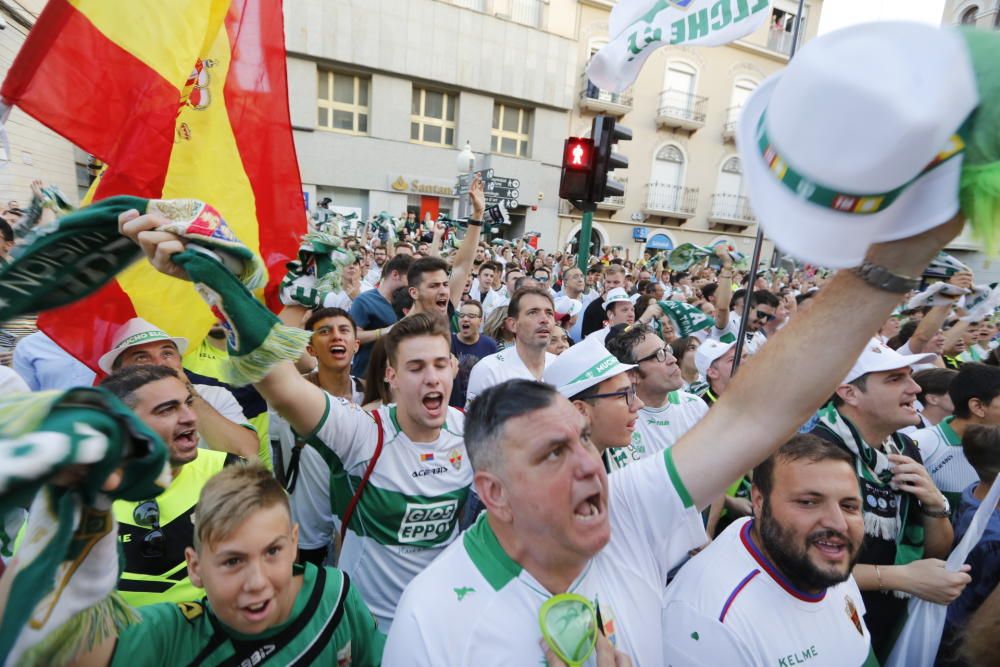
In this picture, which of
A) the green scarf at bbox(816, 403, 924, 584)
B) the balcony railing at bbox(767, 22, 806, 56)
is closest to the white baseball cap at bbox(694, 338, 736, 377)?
the green scarf at bbox(816, 403, 924, 584)

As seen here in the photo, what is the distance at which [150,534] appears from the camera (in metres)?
1.86

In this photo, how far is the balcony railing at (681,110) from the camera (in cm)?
2612

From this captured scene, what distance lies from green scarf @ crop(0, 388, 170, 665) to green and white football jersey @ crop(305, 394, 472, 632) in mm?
1266

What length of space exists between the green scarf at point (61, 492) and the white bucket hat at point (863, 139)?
1.08 meters

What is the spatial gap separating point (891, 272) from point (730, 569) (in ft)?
3.95

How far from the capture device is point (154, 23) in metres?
2.45

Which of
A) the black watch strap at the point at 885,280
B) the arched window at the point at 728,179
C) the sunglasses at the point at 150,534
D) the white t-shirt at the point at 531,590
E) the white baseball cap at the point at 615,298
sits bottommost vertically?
the sunglasses at the point at 150,534

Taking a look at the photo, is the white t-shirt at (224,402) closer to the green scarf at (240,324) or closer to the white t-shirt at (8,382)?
the white t-shirt at (8,382)

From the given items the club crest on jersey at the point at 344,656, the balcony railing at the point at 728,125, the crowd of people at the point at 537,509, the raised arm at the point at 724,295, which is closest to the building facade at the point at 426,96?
the balcony railing at the point at 728,125

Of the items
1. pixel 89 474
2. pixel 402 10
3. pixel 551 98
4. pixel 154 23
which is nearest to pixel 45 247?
pixel 89 474

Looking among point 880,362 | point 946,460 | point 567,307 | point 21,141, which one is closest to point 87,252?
point 880,362

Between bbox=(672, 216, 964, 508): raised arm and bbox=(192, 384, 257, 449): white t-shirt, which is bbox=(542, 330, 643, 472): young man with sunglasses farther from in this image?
bbox=(192, 384, 257, 449): white t-shirt

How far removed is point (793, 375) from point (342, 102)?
24.0m

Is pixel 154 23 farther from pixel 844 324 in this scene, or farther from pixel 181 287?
pixel 844 324
